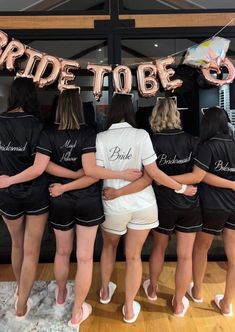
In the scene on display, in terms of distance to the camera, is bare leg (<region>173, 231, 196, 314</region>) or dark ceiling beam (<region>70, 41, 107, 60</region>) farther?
dark ceiling beam (<region>70, 41, 107, 60</region>)

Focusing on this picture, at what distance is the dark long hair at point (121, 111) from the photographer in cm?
215

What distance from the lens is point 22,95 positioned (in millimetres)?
2150

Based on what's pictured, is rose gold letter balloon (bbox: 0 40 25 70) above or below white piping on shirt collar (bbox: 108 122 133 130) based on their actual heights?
above

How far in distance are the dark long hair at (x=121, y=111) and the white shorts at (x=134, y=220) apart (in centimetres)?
57

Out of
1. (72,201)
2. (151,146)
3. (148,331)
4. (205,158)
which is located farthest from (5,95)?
(148,331)

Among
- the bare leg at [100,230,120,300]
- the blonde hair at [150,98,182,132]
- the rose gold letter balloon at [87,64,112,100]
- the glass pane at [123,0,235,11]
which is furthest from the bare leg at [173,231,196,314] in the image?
the glass pane at [123,0,235,11]

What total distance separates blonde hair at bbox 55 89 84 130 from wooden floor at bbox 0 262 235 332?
1.35m

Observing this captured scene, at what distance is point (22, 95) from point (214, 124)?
1274 mm

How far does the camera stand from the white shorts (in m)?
2.17

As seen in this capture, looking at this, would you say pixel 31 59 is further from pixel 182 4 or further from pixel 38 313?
pixel 38 313

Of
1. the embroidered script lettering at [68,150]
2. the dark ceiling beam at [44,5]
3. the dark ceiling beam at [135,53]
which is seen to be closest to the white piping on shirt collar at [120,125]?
the embroidered script lettering at [68,150]

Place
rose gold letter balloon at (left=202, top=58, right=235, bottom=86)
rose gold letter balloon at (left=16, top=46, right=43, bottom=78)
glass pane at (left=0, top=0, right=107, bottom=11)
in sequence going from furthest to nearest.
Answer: glass pane at (left=0, top=0, right=107, bottom=11)
rose gold letter balloon at (left=202, top=58, right=235, bottom=86)
rose gold letter balloon at (left=16, top=46, right=43, bottom=78)

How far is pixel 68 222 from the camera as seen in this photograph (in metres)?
2.20

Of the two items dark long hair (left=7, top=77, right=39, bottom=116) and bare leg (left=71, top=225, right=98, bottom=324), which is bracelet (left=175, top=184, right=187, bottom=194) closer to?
bare leg (left=71, top=225, right=98, bottom=324)
